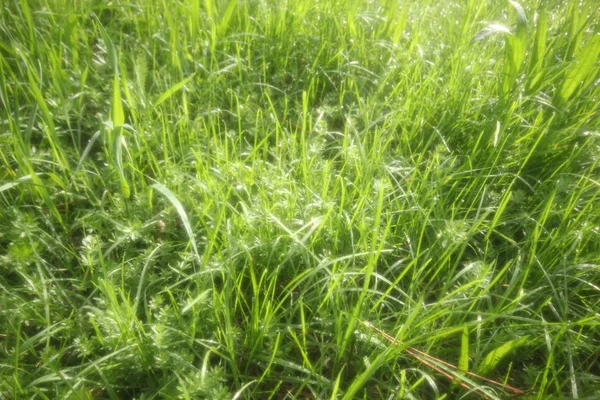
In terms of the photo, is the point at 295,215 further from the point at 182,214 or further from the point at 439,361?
the point at 439,361

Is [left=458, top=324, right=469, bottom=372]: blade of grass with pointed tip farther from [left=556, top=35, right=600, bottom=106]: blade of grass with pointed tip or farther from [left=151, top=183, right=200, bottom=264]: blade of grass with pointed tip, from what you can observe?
[left=556, top=35, right=600, bottom=106]: blade of grass with pointed tip

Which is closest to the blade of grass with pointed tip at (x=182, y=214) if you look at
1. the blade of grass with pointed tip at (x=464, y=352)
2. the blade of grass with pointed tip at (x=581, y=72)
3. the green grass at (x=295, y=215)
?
the green grass at (x=295, y=215)

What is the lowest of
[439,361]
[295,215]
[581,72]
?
[439,361]

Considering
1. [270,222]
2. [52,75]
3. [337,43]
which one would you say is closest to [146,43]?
[52,75]

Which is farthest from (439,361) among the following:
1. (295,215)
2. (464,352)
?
(295,215)

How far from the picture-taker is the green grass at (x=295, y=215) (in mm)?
1085

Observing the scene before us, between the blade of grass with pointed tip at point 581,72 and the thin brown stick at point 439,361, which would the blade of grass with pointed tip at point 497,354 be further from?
the blade of grass with pointed tip at point 581,72

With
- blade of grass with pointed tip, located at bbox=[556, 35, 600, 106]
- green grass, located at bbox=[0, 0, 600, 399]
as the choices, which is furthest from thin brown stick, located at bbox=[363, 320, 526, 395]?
blade of grass with pointed tip, located at bbox=[556, 35, 600, 106]

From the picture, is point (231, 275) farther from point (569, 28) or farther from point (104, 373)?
point (569, 28)

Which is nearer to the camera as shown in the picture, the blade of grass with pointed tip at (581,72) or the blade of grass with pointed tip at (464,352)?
the blade of grass with pointed tip at (464,352)

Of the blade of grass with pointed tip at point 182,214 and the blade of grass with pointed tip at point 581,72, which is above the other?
the blade of grass with pointed tip at point 581,72

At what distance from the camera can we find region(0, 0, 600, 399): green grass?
1.08m

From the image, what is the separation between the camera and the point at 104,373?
103 centimetres

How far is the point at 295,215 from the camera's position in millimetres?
1333
